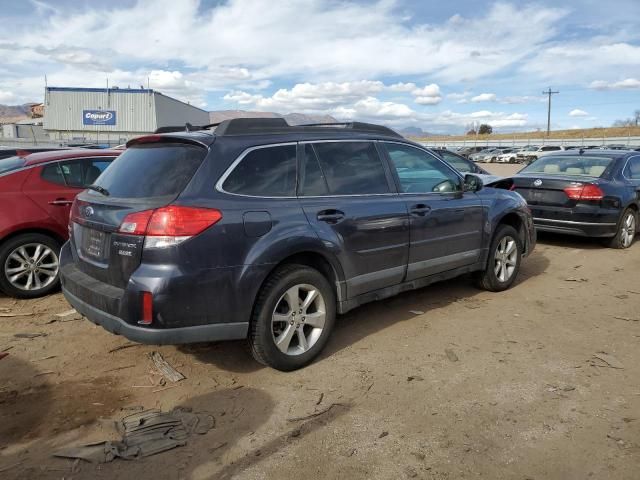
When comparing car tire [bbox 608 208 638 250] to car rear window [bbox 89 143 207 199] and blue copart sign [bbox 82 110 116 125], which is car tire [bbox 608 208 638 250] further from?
blue copart sign [bbox 82 110 116 125]

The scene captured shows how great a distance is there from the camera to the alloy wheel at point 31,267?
5348mm

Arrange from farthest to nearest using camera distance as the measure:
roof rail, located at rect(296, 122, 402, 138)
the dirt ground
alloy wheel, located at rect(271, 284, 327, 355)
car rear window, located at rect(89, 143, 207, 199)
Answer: roof rail, located at rect(296, 122, 402, 138)
alloy wheel, located at rect(271, 284, 327, 355)
car rear window, located at rect(89, 143, 207, 199)
the dirt ground

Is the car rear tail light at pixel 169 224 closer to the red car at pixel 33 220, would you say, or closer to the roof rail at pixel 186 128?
the roof rail at pixel 186 128

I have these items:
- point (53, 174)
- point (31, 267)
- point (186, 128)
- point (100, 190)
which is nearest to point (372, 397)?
point (100, 190)

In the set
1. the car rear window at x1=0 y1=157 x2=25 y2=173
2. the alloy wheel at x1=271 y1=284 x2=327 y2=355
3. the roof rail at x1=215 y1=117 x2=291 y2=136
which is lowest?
the alloy wheel at x1=271 y1=284 x2=327 y2=355

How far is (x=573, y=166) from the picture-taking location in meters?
8.78

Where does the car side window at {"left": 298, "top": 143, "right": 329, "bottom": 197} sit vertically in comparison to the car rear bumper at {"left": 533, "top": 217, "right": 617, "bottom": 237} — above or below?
above

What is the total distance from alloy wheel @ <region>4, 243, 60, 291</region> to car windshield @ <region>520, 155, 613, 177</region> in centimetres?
760

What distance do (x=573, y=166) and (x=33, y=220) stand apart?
8.02 metres

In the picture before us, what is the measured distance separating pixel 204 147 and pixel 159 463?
1972 millimetres

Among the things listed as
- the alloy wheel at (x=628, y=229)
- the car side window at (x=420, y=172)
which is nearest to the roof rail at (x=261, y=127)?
the car side window at (x=420, y=172)

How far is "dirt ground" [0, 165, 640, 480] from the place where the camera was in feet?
9.17

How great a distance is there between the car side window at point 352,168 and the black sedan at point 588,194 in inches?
189

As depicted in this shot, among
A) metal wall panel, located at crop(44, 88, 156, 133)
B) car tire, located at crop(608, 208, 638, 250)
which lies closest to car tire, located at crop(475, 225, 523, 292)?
car tire, located at crop(608, 208, 638, 250)
